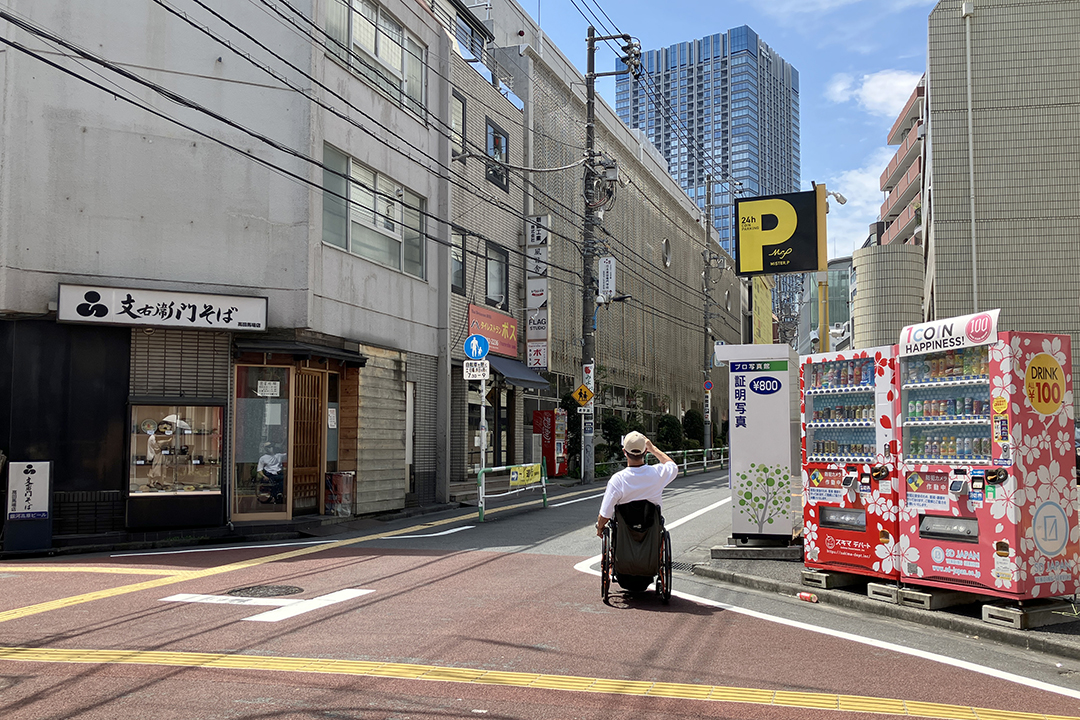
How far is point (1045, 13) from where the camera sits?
2791 centimetres

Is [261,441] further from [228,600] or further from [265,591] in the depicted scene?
[228,600]

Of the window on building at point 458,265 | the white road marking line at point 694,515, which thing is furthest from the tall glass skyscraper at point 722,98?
the white road marking line at point 694,515

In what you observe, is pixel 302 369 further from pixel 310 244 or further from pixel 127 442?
pixel 127 442

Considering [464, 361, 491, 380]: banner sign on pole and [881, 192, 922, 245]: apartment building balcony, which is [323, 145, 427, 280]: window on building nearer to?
[464, 361, 491, 380]: banner sign on pole

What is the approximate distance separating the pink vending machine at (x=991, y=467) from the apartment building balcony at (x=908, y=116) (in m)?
44.3

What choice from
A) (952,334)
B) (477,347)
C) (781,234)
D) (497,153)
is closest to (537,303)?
(497,153)

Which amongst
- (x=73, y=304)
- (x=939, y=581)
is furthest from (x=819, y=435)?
(x=73, y=304)

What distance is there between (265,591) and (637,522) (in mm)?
3959

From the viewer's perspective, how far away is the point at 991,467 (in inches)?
302

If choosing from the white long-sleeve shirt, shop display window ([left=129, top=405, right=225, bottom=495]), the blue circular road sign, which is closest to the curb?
the white long-sleeve shirt

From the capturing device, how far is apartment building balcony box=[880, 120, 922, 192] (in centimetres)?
4765

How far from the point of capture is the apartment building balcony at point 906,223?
4800cm

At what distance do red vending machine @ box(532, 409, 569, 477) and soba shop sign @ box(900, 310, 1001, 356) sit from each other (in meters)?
20.4

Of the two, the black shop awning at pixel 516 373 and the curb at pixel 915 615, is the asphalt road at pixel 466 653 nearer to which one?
the curb at pixel 915 615
